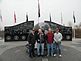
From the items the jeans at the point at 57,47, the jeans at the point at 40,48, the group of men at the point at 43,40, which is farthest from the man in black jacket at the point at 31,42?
the jeans at the point at 57,47

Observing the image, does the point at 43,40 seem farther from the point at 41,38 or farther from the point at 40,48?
the point at 40,48

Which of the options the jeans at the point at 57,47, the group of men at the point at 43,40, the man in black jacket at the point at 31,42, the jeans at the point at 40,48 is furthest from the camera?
the jeans at the point at 57,47

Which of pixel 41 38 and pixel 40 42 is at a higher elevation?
pixel 41 38

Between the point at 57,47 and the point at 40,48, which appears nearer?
the point at 40,48

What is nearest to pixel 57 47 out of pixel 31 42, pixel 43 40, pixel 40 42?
pixel 43 40

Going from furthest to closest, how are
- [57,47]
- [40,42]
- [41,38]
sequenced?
1. [57,47]
2. [40,42]
3. [41,38]

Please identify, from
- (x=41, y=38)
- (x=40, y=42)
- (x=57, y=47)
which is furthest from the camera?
(x=57, y=47)

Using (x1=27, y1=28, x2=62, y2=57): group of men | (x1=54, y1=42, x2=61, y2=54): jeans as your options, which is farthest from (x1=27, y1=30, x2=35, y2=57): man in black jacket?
(x1=54, y1=42, x2=61, y2=54): jeans

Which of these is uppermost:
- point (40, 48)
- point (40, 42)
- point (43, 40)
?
point (43, 40)

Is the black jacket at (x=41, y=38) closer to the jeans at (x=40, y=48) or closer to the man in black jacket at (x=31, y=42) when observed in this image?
the jeans at (x=40, y=48)

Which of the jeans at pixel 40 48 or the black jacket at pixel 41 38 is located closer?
the black jacket at pixel 41 38

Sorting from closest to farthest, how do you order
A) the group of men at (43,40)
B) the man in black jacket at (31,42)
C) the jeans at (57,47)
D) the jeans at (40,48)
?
1. the man in black jacket at (31,42)
2. the group of men at (43,40)
3. the jeans at (40,48)
4. the jeans at (57,47)

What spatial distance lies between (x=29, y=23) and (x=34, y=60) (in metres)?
22.3

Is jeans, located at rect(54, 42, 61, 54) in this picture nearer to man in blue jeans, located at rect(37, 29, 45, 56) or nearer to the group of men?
the group of men
